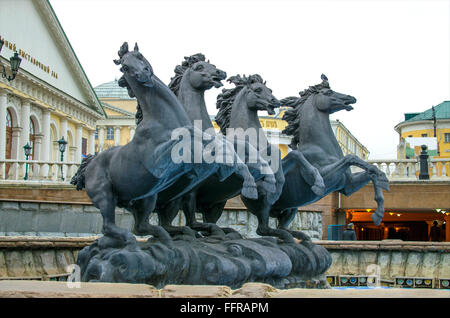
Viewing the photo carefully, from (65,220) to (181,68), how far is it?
8.05m

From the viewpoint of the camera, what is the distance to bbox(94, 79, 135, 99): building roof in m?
64.0

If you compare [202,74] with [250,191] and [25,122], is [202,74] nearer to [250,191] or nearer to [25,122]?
[250,191]

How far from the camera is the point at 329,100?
9.75m

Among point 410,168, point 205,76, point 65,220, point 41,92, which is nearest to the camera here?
point 205,76

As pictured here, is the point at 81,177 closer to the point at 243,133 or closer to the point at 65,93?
the point at 243,133

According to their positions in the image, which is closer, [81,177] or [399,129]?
[81,177]

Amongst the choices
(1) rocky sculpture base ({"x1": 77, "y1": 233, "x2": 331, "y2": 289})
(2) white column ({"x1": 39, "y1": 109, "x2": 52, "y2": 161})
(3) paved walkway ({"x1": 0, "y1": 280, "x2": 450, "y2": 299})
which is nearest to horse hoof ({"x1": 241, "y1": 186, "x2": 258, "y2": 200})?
(1) rocky sculpture base ({"x1": 77, "y1": 233, "x2": 331, "y2": 289})

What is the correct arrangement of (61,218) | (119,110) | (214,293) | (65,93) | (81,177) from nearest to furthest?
(214,293)
(81,177)
(61,218)
(65,93)
(119,110)

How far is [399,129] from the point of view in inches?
2215

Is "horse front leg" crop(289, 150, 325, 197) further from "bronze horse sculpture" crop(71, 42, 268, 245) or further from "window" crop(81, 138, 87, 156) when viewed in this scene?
"window" crop(81, 138, 87, 156)

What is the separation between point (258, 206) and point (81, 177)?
2577mm

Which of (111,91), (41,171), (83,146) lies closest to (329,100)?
(41,171)

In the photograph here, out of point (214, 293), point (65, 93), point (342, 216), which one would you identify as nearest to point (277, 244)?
point (214, 293)
